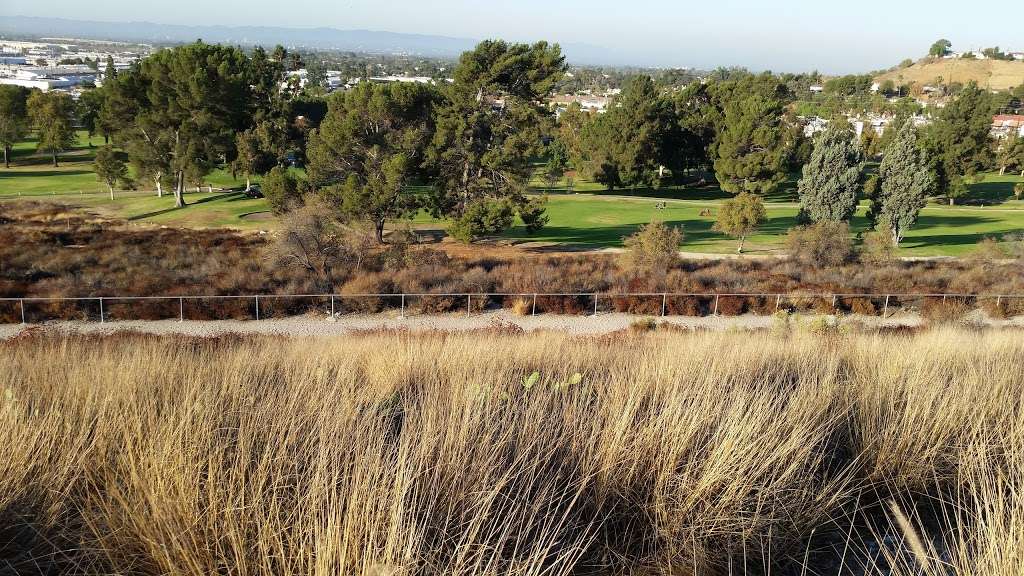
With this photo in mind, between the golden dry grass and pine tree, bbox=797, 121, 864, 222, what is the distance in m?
37.5

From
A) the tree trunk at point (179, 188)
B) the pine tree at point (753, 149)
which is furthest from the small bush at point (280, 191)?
the pine tree at point (753, 149)

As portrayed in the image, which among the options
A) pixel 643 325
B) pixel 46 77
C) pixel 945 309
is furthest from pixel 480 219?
pixel 46 77

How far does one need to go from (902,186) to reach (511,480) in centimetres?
4113

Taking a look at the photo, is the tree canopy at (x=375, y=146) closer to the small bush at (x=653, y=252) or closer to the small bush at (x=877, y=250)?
the small bush at (x=653, y=252)

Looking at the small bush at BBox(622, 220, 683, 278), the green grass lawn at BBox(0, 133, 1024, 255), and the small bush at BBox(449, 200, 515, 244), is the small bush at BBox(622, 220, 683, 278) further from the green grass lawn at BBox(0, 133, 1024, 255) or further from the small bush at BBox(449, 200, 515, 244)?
the green grass lawn at BBox(0, 133, 1024, 255)

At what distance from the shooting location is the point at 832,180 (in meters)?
38.9

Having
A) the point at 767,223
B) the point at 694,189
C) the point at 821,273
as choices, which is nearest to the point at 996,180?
the point at 694,189

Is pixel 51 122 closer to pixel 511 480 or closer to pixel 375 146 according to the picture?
pixel 375 146

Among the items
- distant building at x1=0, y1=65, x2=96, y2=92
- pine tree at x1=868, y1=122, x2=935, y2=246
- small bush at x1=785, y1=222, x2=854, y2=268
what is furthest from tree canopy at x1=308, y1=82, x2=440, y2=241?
distant building at x1=0, y1=65, x2=96, y2=92

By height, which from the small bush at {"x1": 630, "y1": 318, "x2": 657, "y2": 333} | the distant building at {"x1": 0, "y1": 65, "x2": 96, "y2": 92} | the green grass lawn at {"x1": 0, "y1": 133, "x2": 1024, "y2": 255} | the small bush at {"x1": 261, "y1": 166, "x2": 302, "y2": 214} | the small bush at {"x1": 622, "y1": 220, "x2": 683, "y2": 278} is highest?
the distant building at {"x1": 0, "y1": 65, "x2": 96, "y2": 92}

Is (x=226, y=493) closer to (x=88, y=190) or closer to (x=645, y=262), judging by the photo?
(x=645, y=262)

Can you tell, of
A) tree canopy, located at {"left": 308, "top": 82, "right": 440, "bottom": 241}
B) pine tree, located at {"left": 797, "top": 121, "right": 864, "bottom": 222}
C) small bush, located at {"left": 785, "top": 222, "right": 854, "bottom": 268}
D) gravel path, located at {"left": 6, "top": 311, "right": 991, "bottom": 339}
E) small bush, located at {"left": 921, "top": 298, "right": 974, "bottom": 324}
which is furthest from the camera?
pine tree, located at {"left": 797, "top": 121, "right": 864, "bottom": 222}

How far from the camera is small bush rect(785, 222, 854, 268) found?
1158 inches

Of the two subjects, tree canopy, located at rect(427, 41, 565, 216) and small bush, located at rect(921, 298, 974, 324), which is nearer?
small bush, located at rect(921, 298, 974, 324)
